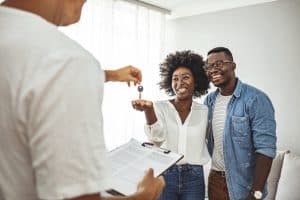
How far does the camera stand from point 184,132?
180cm

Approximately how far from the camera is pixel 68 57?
417 millimetres

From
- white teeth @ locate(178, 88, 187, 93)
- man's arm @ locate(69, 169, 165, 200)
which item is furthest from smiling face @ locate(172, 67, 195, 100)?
man's arm @ locate(69, 169, 165, 200)

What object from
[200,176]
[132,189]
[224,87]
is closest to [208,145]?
[200,176]

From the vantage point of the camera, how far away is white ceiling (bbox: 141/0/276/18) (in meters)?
3.02

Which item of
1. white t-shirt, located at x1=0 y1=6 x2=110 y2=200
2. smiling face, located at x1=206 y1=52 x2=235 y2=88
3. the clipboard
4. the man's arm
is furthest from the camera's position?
smiling face, located at x1=206 y1=52 x2=235 y2=88

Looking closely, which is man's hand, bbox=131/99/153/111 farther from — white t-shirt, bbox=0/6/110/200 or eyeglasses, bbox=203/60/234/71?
white t-shirt, bbox=0/6/110/200

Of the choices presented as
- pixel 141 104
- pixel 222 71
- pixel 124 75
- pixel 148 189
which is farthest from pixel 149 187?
pixel 222 71

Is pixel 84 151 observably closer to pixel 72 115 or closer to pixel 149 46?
pixel 72 115

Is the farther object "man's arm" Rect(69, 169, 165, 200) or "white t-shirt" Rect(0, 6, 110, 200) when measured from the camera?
"man's arm" Rect(69, 169, 165, 200)

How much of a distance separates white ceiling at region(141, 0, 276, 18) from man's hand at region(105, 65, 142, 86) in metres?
2.28

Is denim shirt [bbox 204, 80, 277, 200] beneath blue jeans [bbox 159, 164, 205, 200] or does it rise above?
above

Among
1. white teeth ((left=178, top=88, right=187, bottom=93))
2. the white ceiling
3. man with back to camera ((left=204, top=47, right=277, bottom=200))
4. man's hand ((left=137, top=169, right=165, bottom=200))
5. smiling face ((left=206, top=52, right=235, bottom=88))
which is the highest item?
the white ceiling

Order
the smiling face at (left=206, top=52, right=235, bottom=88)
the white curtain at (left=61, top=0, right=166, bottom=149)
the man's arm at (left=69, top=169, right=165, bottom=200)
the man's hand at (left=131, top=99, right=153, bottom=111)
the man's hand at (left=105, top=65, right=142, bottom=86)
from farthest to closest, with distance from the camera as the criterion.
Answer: the white curtain at (left=61, top=0, right=166, bottom=149) < the smiling face at (left=206, top=52, right=235, bottom=88) < the man's hand at (left=131, top=99, right=153, bottom=111) < the man's hand at (left=105, top=65, right=142, bottom=86) < the man's arm at (left=69, top=169, right=165, bottom=200)

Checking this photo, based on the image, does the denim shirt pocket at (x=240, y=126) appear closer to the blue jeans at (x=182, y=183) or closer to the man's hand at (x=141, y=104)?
the blue jeans at (x=182, y=183)
